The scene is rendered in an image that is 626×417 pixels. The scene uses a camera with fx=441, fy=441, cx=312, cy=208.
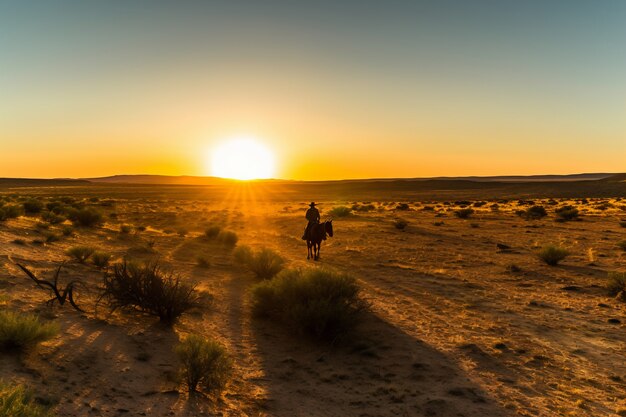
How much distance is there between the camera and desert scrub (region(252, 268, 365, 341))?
29.2 feet

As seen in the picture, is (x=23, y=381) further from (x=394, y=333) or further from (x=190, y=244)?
(x=190, y=244)

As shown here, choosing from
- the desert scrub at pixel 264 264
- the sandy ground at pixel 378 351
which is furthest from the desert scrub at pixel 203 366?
the desert scrub at pixel 264 264

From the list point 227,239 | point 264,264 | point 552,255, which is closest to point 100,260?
point 264,264

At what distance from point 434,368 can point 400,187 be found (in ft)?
412

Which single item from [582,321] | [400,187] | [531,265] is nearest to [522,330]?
[582,321]

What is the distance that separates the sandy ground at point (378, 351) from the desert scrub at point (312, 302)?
0.32 metres

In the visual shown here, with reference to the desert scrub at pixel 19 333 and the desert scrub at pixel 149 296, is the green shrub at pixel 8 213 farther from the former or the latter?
the desert scrub at pixel 19 333

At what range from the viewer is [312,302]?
8992mm

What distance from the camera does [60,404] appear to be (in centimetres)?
536

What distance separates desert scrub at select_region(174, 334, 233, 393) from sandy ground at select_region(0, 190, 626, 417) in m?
0.22

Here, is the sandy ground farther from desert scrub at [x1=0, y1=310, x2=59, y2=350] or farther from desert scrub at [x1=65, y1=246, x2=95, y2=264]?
desert scrub at [x1=65, y1=246, x2=95, y2=264]

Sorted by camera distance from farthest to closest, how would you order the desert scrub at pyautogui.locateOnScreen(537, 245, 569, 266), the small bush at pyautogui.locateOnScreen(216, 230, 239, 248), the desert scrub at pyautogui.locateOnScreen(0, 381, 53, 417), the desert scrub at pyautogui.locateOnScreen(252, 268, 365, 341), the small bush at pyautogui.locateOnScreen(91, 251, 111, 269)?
the small bush at pyautogui.locateOnScreen(216, 230, 239, 248) < the desert scrub at pyautogui.locateOnScreen(537, 245, 569, 266) < the small bush at pyautogui.locateOnScreen(91, 251, 111, 269) < the desert scrub at pyautogui.locateOnScreen(252, 268, 365, 341) < the desert scrub at pyautogui.locateOnScreen(0, 381, 53, 417)

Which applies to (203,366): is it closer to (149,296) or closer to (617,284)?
(149,296)

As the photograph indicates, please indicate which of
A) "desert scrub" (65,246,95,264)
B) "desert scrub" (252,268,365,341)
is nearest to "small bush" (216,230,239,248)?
"desert scrub" (65,246,95,264)
